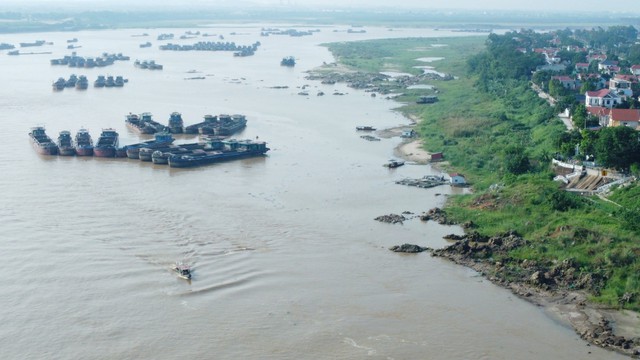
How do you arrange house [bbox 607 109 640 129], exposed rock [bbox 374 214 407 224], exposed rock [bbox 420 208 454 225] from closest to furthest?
1. exposed rock [bbox 420 208 454 225]
2. exposed rock [bbox 374 214 407 224]
3. house [bbox 607 109 640 129]

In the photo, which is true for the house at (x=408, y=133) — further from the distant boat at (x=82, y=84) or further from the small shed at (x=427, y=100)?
the distant boat at (x=82, y=84)

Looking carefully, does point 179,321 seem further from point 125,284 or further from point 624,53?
point 624,53


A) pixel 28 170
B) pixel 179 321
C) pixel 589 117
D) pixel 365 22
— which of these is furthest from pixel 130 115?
pixel 365 22

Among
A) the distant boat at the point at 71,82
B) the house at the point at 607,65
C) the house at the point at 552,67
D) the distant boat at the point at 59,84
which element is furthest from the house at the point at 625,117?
the distant boat at the point at 71,82

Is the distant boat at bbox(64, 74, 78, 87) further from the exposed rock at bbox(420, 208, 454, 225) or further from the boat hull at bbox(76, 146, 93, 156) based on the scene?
the exposed rock at bbox(420, 208, 454, 225)

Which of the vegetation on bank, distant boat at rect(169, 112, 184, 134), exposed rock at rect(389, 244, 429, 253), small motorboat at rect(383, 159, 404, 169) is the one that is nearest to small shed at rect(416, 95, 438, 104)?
the vegetation on bank

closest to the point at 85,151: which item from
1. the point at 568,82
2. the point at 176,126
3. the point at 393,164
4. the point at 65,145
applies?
the point at 65,145

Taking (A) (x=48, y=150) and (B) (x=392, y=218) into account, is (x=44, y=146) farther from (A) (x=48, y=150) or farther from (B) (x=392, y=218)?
(B) (x=392, y=218)
